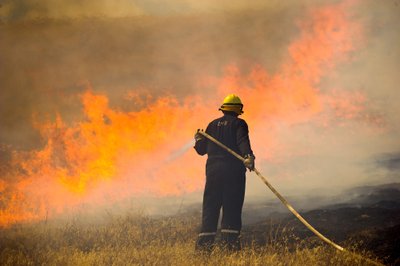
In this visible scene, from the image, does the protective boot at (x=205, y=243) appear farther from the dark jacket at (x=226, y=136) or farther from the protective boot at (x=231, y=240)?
the dark jacket at (x=226, y=136)

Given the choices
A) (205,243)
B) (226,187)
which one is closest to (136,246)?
(205,243)

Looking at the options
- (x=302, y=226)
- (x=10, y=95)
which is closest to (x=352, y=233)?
(x=302, y=226)

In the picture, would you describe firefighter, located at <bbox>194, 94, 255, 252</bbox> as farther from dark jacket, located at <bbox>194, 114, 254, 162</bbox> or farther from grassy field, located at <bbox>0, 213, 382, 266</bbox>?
grassy field, located at <bbox>0, 213, 382, 266</bbox>

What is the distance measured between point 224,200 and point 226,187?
24 centimetres

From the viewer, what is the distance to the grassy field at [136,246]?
7.90 meters

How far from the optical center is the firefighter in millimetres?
8586

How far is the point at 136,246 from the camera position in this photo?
9.59 meters

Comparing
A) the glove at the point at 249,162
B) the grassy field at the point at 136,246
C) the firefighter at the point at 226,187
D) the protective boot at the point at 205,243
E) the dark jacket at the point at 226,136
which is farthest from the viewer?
the dark jacket at the point at 226,136

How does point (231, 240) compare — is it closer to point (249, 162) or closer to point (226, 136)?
point (249, 162)

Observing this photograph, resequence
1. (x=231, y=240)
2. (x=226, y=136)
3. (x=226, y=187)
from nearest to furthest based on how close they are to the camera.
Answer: (x=231, y=240) < (x=226, y=187) < (x=226, y=136)

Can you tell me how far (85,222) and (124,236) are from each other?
165 centimetres

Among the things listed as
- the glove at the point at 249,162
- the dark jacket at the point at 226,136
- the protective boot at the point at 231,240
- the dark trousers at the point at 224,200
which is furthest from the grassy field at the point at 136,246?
the dark jacket at the point at 226,136

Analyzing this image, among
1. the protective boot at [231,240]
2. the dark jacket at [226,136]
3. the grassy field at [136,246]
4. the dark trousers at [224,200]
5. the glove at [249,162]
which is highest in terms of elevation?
the dark jacket at [226,136]

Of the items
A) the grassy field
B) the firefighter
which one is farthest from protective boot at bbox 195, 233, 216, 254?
the grassy field
